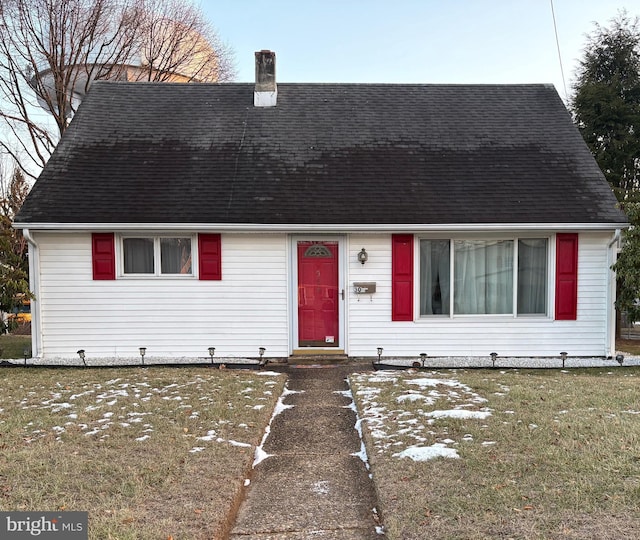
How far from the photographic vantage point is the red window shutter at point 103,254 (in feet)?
30.9

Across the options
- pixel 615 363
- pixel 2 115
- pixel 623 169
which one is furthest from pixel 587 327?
pixel 2 115

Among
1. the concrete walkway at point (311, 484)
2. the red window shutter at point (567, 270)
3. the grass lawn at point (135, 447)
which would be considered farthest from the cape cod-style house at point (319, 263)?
the concrete walkway at point (311, 484)

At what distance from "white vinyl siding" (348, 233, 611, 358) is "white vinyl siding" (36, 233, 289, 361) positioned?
148 centimetres

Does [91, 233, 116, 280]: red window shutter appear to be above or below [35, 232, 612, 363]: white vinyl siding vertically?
above

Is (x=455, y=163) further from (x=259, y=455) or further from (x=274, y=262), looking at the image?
(x=259, y=455)

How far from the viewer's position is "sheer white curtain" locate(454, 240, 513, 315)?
970 cm

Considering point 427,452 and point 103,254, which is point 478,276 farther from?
point 103,254

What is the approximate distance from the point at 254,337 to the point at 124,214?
10.8 feet

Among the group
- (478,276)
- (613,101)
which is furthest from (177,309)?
(613,101)

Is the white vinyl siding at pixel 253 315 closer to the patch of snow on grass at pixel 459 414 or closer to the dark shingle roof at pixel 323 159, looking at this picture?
the dark shingle roof at pixel 323 159

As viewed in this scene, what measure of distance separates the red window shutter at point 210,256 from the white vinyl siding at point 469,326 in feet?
8.07

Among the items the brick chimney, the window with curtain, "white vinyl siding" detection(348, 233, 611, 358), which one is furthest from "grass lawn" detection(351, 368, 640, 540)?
the brick chimney

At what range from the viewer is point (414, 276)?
31.3ft

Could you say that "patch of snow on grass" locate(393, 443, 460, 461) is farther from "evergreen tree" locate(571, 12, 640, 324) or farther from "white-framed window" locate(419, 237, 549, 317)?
"evergreen tree" locate(571, 12, 640, 324)
